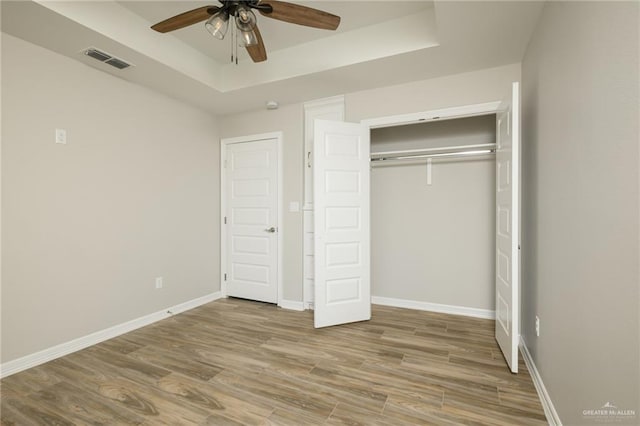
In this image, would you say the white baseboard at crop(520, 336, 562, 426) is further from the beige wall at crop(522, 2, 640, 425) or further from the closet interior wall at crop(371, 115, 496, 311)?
the closet interior wall at crop(371, 115, 496, 311)

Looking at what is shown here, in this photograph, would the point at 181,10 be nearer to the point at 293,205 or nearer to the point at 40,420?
the point at 293,205

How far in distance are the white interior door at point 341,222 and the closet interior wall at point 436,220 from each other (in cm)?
60

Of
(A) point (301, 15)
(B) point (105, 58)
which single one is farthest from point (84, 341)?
(A) point (301, 15)

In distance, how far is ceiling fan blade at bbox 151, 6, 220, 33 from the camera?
1827mm

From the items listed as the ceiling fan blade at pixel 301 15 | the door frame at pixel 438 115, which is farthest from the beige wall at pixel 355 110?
the ceiling fan blade at pixel 301 15

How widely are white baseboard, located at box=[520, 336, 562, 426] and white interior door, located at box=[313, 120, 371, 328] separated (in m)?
1.45

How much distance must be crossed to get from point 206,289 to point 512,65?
4217 mm

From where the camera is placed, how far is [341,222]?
10.6 feet

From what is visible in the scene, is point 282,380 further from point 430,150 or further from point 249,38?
point 430,150

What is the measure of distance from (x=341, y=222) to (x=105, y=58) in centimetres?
259

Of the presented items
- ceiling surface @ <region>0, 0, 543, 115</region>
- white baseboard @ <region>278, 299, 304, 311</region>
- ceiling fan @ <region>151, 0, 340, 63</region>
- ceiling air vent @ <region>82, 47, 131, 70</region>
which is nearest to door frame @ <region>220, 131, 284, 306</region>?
white baseboard @ <region>278, 299, 304, 311</region>

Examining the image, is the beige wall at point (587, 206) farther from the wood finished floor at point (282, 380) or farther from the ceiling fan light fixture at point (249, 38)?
the ceiling fan light fixture at point (249, 38)

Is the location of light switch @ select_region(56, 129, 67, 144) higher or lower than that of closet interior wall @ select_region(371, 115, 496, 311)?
higher

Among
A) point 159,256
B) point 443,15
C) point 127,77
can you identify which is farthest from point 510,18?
point 159,256
